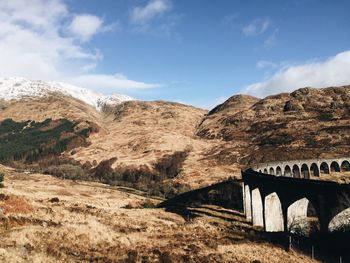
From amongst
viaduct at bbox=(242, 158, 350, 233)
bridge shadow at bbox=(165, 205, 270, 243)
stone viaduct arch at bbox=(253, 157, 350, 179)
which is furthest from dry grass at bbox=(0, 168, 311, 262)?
stone viaduct arch at bbox=(253, 157, 350, 179)

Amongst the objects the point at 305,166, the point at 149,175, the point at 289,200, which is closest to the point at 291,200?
the point at 289,200

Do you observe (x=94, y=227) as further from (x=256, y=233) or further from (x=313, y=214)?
(x=313, y=214)

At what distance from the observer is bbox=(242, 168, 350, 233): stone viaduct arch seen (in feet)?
132

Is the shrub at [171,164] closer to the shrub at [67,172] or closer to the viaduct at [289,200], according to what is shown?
the shrub at [67,172]

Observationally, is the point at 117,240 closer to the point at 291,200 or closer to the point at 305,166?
the point at 291,200

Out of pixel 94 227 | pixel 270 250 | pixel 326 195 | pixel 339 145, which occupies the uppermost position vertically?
pixel 339 145

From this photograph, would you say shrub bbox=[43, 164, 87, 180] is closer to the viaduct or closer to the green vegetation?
the green vegetation

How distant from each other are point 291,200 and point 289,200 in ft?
1.61

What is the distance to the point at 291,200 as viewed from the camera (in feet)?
162

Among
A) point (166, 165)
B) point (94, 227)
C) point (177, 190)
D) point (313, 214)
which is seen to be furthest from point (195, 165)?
point (94, 227)

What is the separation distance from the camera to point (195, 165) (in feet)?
520

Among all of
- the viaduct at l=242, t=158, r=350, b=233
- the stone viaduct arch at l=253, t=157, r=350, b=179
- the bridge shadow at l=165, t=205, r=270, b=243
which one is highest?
the stone viaduct arch at l=253, t=157, r=350, b=179

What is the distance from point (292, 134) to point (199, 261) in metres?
151

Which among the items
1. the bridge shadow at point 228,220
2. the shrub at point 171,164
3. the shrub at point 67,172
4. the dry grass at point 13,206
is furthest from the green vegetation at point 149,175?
the dry grass at point 13,206
